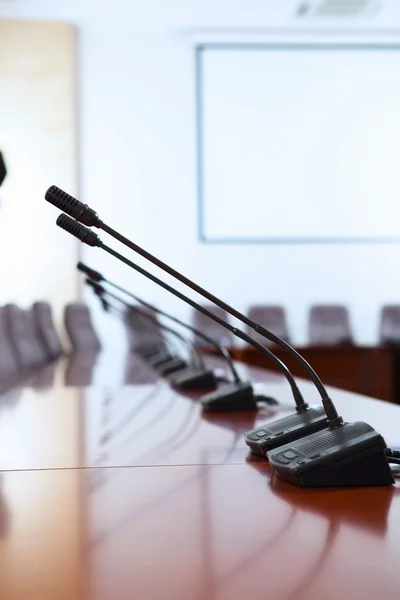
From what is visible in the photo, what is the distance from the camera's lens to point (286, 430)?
133 cm

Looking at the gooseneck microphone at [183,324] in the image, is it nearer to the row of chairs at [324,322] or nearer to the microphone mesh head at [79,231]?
the microphone mesh head at [79,231]

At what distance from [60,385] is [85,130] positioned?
625 centimetres

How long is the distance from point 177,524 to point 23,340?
4631 mm

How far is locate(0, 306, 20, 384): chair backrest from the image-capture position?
4246 mm

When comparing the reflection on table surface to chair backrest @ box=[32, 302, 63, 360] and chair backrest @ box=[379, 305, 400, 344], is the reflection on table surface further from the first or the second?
chair backrest @ box=[379, 305, 400, 344]

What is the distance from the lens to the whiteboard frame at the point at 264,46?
8.89m

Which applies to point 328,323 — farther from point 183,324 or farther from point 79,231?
point 79,231

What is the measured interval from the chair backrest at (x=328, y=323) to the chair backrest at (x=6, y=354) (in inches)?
166

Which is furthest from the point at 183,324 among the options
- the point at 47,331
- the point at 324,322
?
the point at 324,322

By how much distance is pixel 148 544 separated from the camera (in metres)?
0.84

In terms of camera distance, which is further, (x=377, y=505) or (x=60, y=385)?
(x=60, y=385)

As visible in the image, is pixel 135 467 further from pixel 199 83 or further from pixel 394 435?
pixel 199 83

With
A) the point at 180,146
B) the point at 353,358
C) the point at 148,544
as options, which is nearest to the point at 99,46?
the point at 180,146

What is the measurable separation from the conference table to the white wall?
7306 mm
